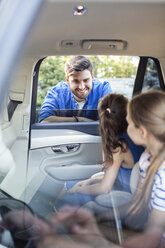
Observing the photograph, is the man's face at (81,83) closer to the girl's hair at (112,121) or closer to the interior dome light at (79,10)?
the girl's hair at (112,121)

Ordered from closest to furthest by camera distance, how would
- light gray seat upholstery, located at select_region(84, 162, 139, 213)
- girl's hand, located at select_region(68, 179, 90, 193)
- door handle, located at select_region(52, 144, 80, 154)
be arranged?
light gray seat upholstery, located at select_region(84, 162, 139, 213) → girl's hand, located at select_region(68, 179, 90, 193) → door handle, located at select_region(52, 144, 80, 154)

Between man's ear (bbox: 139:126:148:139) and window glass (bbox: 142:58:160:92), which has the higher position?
window glass (bbox: 142:58:160:92)

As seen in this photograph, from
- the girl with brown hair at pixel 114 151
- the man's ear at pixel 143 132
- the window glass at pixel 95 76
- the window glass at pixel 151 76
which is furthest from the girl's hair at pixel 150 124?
the window glass at pixel 151 76

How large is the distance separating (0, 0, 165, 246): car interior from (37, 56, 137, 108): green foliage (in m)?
0.03

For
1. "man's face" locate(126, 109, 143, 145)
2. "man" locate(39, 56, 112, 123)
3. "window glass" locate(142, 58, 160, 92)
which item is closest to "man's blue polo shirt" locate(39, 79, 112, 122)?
"man" locate(39, 56, 112, 123)

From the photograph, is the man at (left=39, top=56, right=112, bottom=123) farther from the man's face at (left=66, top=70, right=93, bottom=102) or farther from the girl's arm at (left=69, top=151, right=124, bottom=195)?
the girl's arm at (left=69, top=151, right=124, bottom=195)

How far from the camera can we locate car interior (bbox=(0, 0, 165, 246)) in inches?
38.1

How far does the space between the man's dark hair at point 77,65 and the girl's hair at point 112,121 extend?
7.2 inches

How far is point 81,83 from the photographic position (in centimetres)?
163

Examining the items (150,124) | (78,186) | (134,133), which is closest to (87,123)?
(78,186)

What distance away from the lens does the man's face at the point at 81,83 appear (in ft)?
5.22

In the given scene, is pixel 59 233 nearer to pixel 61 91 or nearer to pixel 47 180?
pixel 47 180

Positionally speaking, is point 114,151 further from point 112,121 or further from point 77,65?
point 77,65

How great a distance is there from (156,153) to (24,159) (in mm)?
478
